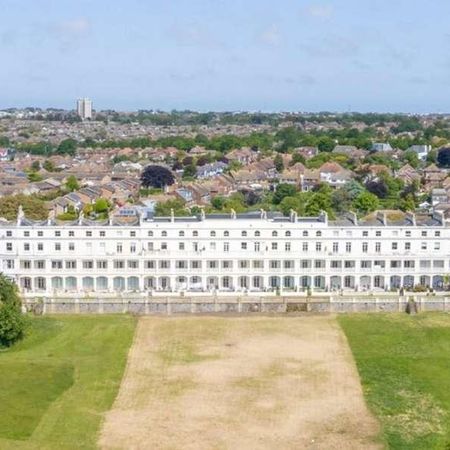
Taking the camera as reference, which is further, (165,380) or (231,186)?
(231,186)

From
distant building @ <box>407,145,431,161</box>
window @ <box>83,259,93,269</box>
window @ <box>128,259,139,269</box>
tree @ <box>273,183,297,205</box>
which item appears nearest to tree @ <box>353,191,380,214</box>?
tree @ <box>273,183,297,205</box>

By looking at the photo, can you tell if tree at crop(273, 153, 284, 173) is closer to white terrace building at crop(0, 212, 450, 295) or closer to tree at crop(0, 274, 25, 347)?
white terrace building at crop(0, 212, 450, 295)

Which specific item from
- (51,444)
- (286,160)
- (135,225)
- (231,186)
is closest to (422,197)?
(231,186)

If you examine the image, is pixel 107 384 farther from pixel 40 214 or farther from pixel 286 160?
pixel 286 160

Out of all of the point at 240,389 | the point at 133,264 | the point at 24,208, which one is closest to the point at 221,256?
the point at 133,264

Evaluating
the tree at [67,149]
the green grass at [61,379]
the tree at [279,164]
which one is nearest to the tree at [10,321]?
the green grass at [61,379]

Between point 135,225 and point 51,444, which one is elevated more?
point 135,225

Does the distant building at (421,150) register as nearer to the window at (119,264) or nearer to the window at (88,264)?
the window at (119,264)
